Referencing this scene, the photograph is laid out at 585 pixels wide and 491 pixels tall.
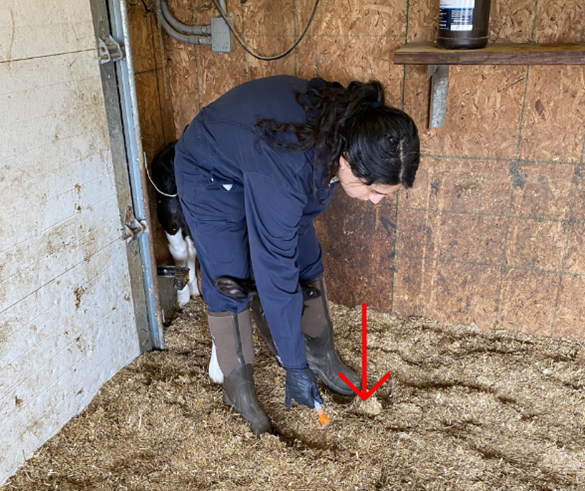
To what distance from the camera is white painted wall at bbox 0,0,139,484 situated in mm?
1484

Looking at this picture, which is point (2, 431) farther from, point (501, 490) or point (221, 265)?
point (501, 490)

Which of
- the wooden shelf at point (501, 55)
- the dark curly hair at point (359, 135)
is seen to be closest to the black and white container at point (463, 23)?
the wooden shelf at point (501, 55)

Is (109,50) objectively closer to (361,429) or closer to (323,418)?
(323,418)

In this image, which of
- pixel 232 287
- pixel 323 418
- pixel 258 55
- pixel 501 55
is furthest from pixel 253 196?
pixel 258 55

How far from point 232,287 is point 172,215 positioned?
71 cm

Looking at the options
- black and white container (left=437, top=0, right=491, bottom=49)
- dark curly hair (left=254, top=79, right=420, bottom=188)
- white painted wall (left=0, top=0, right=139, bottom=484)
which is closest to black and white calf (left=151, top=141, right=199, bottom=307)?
white painted wall (left=0, top=0, right=139, bottom=484)

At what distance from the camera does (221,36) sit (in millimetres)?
2113

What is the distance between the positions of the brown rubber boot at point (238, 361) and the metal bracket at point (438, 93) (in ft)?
3.08

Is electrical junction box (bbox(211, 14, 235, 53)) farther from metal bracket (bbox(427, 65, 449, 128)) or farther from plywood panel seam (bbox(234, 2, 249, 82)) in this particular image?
metal bracket (bbox(427, 65, 449, 128))

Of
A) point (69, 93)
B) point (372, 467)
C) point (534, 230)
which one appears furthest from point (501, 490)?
point (69, 93)

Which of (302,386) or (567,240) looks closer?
(302,386)

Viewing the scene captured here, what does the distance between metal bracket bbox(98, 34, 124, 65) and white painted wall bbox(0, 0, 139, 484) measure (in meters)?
0.03

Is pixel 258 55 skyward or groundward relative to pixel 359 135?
skyward

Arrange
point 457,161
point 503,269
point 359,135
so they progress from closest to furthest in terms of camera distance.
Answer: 1. point 359,135
2. point 457,161
3. point 503,269
